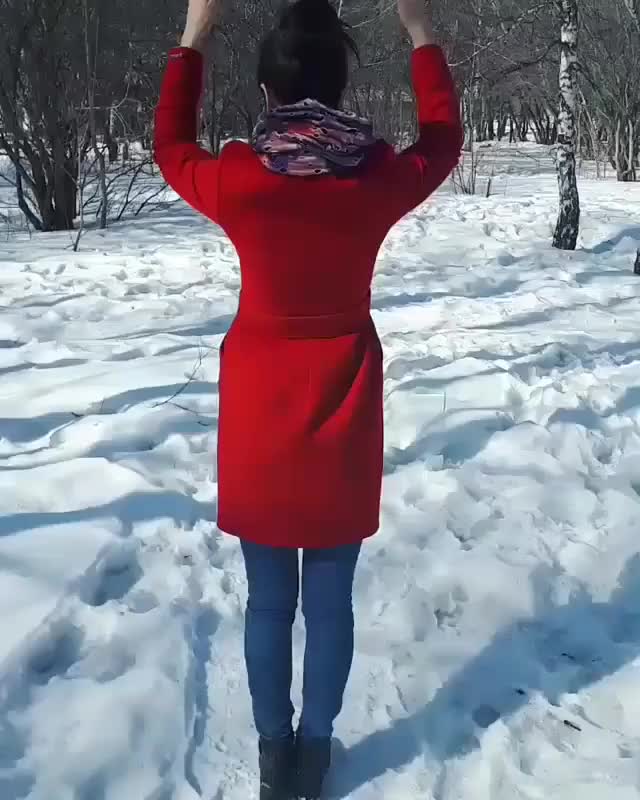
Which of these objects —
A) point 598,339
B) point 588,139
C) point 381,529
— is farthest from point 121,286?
point 588,139

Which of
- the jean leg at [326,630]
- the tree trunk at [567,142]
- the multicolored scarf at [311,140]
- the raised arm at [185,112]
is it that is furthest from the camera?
the tree trunk at [567,142]

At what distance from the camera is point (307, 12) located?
1.25m

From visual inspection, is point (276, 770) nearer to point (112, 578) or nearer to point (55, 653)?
point (55, 653)

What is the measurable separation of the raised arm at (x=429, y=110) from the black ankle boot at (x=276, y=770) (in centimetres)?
117

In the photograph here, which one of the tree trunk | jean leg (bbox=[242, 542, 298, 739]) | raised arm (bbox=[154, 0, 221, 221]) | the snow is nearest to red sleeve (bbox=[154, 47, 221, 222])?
raised arm (bbox=[154, 0, 221, 221])

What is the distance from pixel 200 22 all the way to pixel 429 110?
1.43 feet

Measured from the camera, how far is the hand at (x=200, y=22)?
133cm

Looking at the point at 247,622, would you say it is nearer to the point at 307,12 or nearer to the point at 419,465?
the point at 307,12

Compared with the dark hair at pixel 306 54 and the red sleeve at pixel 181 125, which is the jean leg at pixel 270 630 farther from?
the dark hair at pixel 306 54

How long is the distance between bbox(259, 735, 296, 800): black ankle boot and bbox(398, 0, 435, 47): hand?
1472 millimetres

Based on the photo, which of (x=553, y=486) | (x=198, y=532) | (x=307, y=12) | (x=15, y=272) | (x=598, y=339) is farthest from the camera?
(x=15, y=272)

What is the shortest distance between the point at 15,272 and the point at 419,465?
509 cm

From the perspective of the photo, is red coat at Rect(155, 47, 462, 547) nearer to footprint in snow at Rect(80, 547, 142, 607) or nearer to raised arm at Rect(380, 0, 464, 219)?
raised arm at Rect(380, 0, 464, 219)

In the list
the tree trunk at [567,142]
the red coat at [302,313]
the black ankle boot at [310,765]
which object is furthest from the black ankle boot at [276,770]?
the tree trunk at [567,142]
